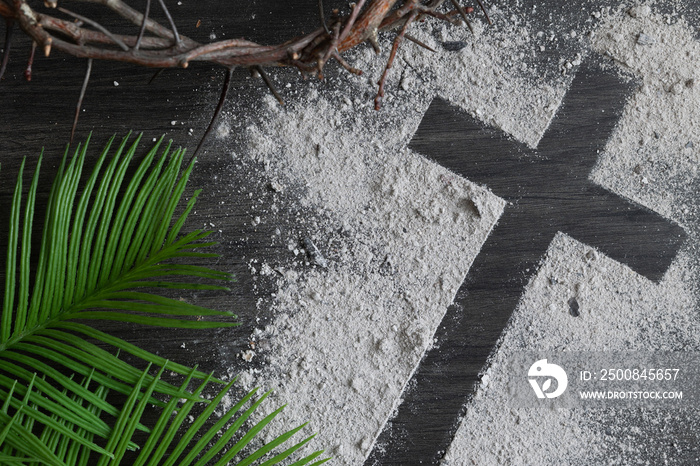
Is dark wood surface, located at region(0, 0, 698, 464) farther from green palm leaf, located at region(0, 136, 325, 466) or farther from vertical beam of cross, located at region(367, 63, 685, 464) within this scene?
green palm leaf, located at region(0, 136, 325, 466)

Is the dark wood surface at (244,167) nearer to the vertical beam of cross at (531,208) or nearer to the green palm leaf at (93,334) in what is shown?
the vertical beam of cross at (531,208)

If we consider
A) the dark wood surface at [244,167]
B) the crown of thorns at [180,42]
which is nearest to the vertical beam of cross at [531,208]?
the dark wood surface at [244,167]

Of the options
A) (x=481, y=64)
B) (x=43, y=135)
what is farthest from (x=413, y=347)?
(x=43, y=135)

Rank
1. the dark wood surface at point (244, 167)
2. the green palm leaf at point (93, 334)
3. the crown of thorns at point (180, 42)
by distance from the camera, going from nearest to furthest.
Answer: the crown of thorns at point (180, 42), the green palm leaf at point (93, 334), the dark wood surface at point (244, 167)

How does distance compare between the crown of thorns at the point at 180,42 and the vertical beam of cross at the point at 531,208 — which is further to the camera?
the vertical beam of cross at the point at 531,208

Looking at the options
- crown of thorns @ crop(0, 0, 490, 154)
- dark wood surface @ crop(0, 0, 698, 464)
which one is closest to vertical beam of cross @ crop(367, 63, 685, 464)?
dark wood surface @ crop(0, 0, 698, 464)

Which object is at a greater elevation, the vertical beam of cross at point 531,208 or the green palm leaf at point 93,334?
the vertical beam of cross at point 531,208

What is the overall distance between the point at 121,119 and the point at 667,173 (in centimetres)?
115

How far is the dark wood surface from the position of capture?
1051mm

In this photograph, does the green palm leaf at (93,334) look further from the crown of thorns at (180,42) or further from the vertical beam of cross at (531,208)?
the vertical beam of cross at (531,208)

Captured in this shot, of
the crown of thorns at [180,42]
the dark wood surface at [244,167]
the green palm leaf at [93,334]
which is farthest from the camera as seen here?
the dark wood surface at [244,167]

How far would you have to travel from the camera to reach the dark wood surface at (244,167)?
1051mm

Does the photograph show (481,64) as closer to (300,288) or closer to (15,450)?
(300,288)

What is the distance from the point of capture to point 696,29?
1.09 meters
